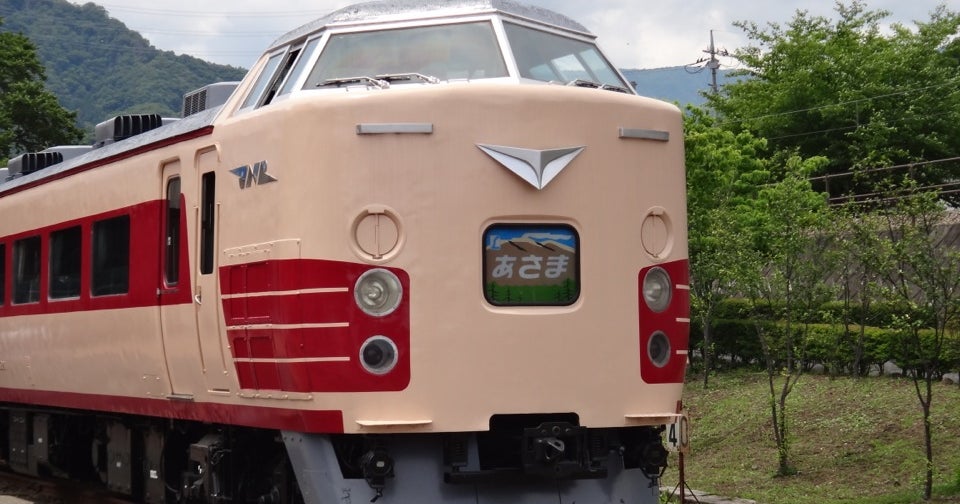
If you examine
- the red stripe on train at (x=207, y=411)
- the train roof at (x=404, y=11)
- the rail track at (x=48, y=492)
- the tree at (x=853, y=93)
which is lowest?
the rail track at (x=48, y=492)

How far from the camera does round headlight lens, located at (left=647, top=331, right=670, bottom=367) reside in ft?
26.7

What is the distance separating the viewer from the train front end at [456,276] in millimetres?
7535

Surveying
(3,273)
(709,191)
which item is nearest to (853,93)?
(709,191)

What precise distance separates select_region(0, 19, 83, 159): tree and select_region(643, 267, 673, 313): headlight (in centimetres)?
3697

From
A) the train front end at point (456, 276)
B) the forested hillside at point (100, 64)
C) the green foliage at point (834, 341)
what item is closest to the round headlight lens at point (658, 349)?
the train front end at point (456, 276)

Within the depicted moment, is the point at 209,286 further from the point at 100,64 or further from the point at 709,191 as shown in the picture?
the point at 100,64

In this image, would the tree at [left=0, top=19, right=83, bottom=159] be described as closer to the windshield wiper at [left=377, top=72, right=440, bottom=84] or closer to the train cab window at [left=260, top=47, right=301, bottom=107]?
A: the train cab window at [left=260, top=47, right=301, bottom=107]

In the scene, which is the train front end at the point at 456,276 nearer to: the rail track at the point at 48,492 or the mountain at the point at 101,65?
the rail track at the point at 48,492

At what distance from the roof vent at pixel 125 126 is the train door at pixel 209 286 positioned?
3.12 metres

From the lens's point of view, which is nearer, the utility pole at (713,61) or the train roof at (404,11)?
the train roof at (404,11)

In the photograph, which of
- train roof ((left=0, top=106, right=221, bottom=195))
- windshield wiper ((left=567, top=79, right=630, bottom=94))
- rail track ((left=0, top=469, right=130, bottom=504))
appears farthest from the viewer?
rail track ((left=0, top=469, right=130, bottom=504))

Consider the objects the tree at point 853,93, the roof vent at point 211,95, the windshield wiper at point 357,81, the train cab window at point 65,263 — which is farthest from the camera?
the tree at point 853,93

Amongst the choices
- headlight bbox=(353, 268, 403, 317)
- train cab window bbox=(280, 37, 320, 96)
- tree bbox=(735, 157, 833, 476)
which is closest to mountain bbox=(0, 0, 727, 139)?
tree bbox=(735, 157, 833, 476)

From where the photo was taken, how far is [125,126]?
39.4ft
